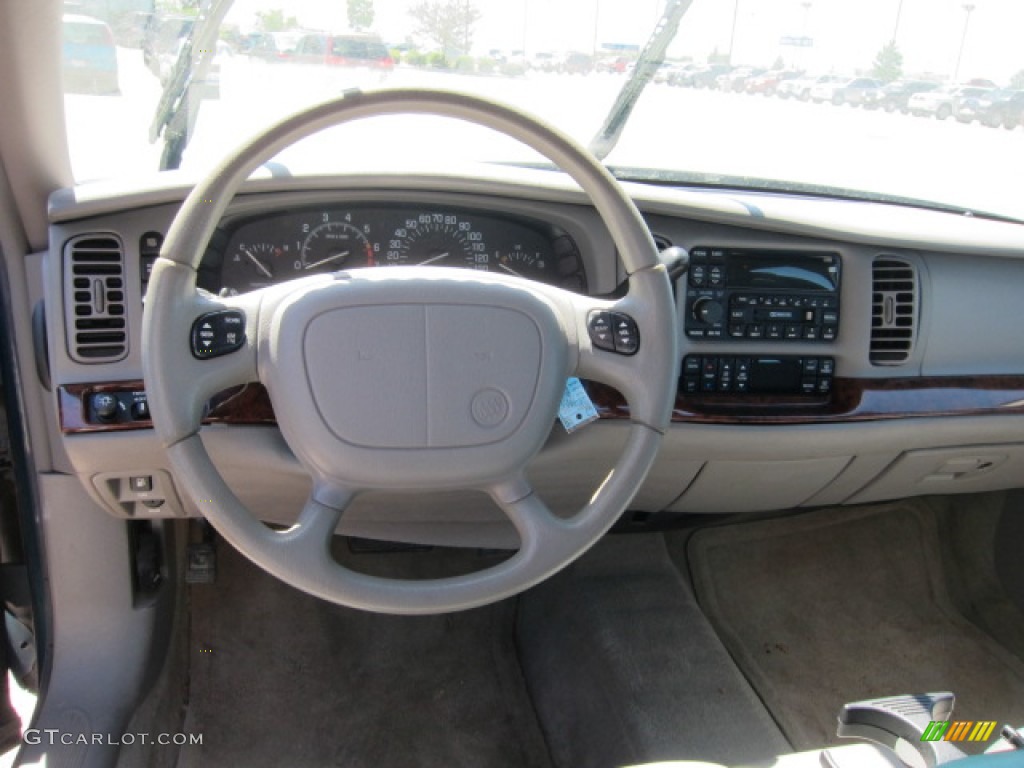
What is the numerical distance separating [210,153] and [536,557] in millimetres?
1090

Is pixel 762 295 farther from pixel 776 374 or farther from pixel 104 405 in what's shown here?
pixel 104 405

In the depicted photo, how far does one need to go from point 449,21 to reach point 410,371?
2.61 ft

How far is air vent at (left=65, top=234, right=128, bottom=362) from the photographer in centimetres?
170

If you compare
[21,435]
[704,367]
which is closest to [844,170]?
[704,367]

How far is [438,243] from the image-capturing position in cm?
188

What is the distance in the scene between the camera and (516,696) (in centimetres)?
248

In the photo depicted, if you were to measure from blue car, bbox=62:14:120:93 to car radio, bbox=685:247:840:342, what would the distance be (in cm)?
121

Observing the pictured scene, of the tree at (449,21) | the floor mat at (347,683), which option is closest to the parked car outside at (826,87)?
the tree at (449,21)

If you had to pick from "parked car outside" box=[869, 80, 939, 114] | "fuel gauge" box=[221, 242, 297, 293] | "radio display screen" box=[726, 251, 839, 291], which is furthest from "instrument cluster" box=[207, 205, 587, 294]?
"parked car outside" box=[869, 80, 939, 114]

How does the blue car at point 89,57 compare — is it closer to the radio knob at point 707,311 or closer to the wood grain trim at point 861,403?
the wood grain trim at point 861,403

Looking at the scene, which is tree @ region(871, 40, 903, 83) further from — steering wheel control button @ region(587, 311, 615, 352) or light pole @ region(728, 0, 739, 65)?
steering wheel control button @ region(587, 311, 615, 352)

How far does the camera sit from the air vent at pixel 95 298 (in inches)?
66.8

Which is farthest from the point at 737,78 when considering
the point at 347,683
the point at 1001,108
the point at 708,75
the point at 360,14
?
the point at 347,683

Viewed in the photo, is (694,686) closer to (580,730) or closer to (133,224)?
(580,730)
